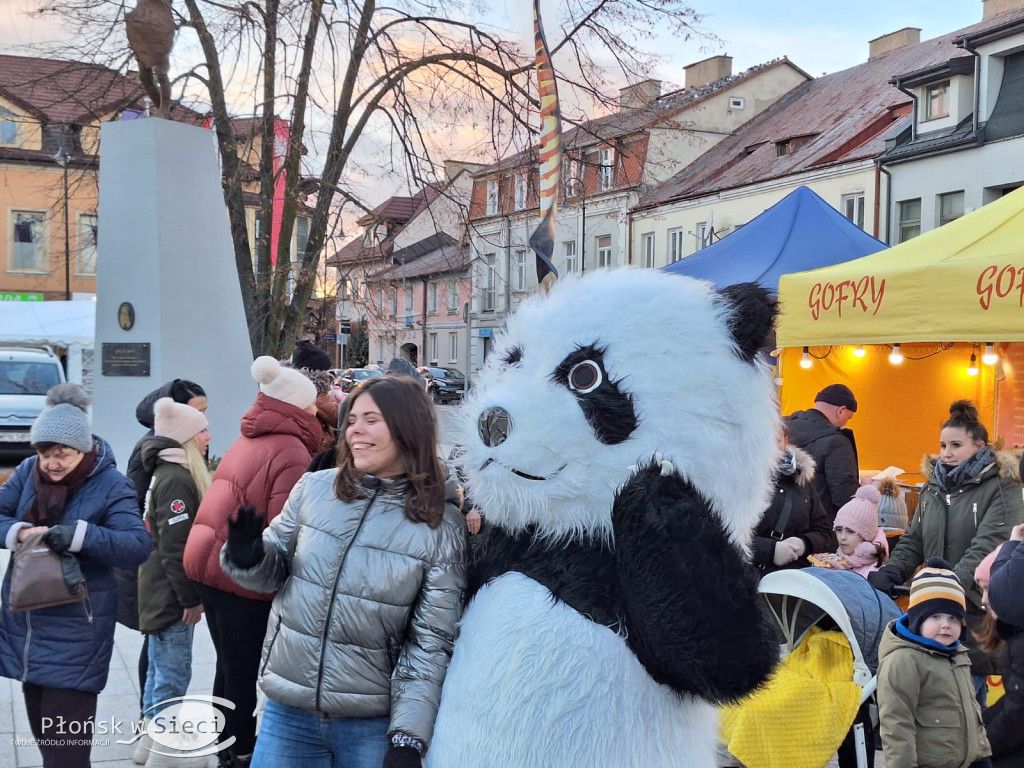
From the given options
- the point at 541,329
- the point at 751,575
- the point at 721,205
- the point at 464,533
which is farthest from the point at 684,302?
the point at 721,205

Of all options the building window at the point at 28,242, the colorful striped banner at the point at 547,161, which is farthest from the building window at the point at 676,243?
the colorful striped banner at the point at 547,161

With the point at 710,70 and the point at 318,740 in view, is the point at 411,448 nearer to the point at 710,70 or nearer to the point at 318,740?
the point at 318,740

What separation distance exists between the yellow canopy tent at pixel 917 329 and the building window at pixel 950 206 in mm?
12764

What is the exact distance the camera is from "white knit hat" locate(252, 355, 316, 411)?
3854mm

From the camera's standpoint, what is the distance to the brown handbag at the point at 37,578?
334 cm

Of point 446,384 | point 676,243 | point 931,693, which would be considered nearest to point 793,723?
point 931,693

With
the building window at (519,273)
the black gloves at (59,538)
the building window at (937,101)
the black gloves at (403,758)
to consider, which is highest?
the building window at (937,101)

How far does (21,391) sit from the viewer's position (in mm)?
16031

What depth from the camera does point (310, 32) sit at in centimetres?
1130

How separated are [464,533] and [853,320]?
5179mm

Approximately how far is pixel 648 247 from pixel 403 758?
3021 centimetres

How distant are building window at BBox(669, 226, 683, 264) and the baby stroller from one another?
1036 inches

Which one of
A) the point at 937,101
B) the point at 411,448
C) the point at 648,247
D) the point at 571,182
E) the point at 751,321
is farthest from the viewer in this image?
the point at 648,247

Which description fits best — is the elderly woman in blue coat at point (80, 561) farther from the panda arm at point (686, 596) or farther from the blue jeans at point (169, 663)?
the panda arm at point (686, 596)
